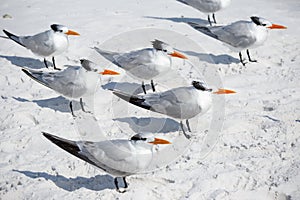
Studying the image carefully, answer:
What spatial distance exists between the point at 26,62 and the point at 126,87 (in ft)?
6.49

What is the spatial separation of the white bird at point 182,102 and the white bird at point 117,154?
3.28 ft

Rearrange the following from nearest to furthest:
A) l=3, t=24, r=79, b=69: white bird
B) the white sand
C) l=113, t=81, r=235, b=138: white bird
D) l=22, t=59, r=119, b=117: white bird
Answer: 1. the white sand
2. l=113, t=81, r=235, b=138: white bird
3. l=22, t=59, r=119, b=117: white bird
4. l=3, t=24, r=79, b=69: white bird

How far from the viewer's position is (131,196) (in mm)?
4402

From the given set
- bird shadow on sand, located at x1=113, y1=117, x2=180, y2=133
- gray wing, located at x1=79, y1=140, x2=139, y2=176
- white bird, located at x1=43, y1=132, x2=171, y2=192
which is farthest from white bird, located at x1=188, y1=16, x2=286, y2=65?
gray wing, located at x1=79, y1=140, x2=139, y2=176

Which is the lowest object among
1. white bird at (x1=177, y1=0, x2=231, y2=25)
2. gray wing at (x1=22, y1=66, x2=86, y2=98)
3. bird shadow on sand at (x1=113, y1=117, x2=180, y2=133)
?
bird shadow on sand at (x1=113, y1=117, x2=180, y2=133)

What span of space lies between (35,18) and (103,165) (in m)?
5.67

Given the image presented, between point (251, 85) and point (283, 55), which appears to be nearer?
point (251, 85)

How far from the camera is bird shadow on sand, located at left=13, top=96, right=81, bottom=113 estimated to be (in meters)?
6.09

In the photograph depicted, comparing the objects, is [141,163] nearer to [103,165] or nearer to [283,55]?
[103,165]

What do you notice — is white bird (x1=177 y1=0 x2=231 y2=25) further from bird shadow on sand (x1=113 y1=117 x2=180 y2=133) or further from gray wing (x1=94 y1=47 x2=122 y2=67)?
bird shadow on sand (x1=113 y1=117 x2=180 y2=133)

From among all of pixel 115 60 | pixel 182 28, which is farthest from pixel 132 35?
pixel 115 60

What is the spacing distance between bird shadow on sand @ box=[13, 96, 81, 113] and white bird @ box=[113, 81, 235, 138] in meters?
1.11

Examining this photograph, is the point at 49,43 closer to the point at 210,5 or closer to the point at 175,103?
the point at 175,103

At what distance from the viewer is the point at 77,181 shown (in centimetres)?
460
